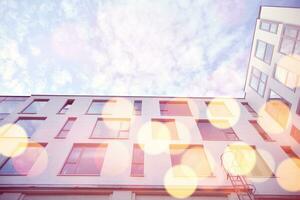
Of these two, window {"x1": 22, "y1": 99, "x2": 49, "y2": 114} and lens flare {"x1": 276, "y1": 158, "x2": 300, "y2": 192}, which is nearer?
lens flare {"x1": 276, "y1": 158, "x2": 300, "y2": 192}

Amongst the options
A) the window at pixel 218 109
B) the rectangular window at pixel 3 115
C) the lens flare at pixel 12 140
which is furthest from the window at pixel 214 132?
the rectangular window at pixel 3 115

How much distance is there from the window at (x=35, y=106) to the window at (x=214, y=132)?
14.7m

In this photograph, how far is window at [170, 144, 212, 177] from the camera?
48.4 ft

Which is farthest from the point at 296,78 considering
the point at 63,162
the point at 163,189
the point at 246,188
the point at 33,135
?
the point at 33,135

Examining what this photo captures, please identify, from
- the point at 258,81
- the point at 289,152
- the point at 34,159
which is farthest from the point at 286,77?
the point at 34,159

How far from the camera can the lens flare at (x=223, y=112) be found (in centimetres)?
1931

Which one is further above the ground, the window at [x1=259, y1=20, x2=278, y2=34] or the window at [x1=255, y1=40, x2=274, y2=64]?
the window at [x1=259, y1=20, x2=278, y2=34]

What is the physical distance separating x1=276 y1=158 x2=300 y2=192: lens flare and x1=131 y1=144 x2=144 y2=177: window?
8993 millimetres

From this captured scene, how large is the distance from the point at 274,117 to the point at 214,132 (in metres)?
5.49

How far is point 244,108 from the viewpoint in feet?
69.1

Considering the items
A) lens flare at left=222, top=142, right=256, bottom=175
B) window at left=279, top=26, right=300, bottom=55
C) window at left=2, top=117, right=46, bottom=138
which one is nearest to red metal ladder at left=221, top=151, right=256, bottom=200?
lens flare at left=222, top=142, right=256, bottom=175

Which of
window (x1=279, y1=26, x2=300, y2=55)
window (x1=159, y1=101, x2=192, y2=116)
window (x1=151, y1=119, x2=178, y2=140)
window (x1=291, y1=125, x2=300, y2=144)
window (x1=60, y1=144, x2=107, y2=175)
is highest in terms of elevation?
window (x1=279, y1=26, x2=300, y2=55)

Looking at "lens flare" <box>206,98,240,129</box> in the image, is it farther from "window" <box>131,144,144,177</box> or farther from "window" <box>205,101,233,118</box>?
"window" <box>131,144,144,177</box>

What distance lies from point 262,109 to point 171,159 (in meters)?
10.6
